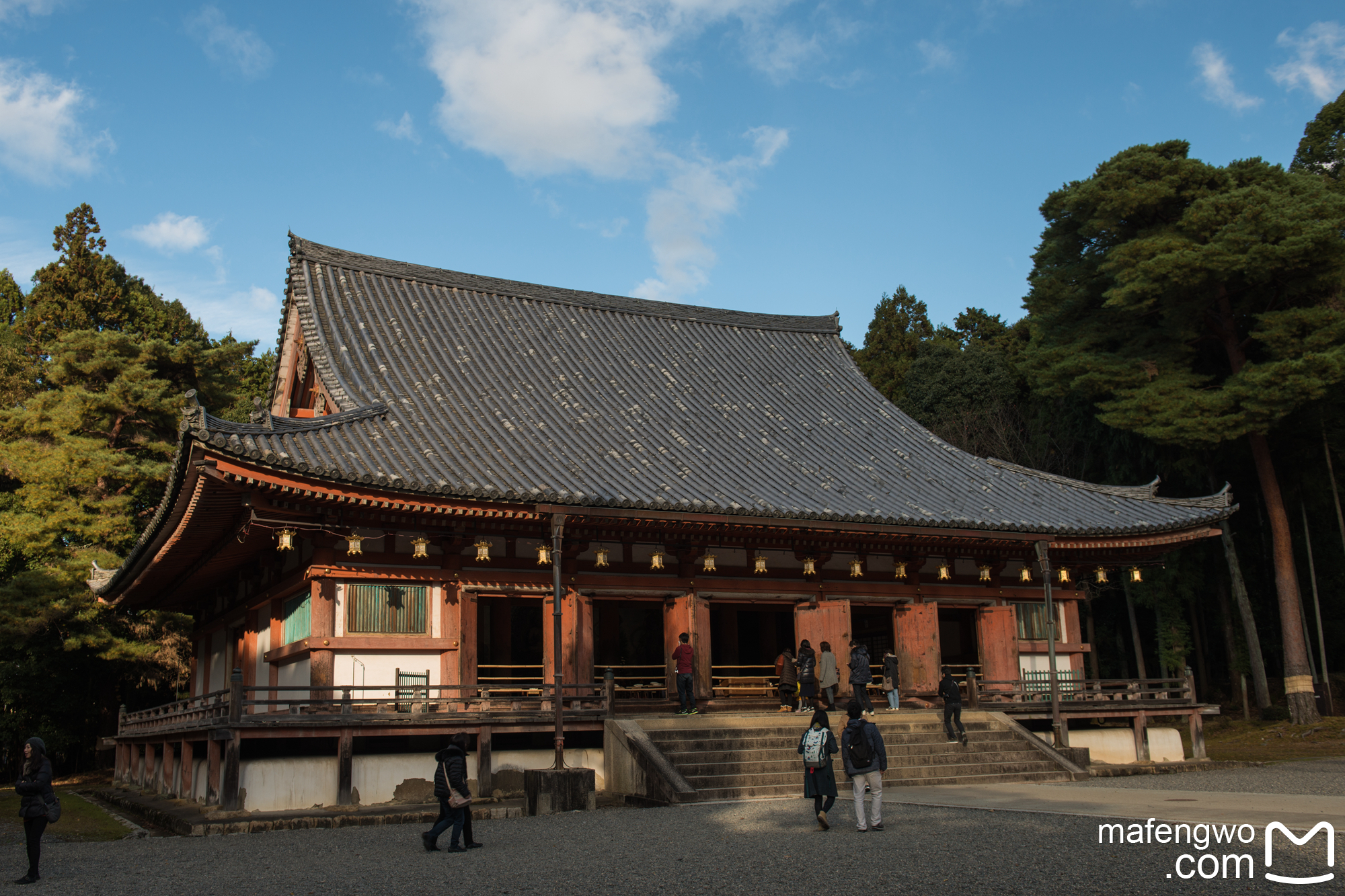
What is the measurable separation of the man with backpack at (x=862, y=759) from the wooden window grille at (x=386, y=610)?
838cm

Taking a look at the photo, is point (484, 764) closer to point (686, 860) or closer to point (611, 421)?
point (686, 860)

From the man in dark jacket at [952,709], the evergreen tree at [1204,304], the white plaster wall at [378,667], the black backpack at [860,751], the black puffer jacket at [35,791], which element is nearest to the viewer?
the black puffer jacket at [35,791]

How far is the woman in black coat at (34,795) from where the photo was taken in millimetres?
9125

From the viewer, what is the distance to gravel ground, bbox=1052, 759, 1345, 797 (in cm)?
1327

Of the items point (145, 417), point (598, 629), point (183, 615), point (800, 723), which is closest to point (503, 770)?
point (800, 723)

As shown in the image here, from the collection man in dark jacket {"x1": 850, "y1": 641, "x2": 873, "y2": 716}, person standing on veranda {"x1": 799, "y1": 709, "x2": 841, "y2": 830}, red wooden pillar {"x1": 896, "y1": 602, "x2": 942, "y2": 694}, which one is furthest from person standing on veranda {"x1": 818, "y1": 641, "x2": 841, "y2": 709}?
person standing on veranda {"x1": 799, "y1": 709, "x2": 841, "y2": 830}

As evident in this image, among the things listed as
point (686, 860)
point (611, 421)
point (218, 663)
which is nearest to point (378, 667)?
point (611, 421)

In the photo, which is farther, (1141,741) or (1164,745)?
(1164,745)

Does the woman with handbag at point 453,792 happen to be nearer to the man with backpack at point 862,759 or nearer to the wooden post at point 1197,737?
the man with backpack at point 862,759

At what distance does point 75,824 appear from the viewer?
51.0 feet

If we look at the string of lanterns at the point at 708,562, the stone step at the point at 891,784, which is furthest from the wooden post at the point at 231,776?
the stone step at the point at 891,784

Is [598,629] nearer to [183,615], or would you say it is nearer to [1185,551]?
[183,615]

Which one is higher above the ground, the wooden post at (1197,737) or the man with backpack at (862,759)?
the man with backpack at (862,759)

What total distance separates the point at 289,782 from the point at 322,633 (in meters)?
2.25
